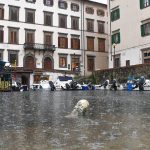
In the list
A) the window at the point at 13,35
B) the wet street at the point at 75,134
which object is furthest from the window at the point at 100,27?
the wet street at the point at 75,134

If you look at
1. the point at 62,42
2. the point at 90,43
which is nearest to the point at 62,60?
the point at 62,42

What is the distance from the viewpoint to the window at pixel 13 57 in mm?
55094

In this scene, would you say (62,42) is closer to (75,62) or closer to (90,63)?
(75,62)

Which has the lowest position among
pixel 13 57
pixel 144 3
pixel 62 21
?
pixel 13 57

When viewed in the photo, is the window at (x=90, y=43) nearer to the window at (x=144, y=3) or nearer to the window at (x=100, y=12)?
the window at (x=100, y=12)

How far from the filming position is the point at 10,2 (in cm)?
5597

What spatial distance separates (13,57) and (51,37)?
7.88m

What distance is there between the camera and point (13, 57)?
182 feet

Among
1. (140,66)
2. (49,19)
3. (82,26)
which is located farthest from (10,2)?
(140,66)

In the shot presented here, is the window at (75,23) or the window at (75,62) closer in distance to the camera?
the window at (75,62)

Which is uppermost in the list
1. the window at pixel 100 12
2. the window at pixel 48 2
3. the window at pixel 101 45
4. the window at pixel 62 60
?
the window at pixel 48 2

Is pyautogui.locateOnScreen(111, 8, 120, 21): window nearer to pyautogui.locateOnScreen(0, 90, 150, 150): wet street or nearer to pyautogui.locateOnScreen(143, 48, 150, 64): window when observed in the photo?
pyautogui.locateOnScreen(143, 48, 150, 64): window

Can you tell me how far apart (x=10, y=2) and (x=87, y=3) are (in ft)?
48.6

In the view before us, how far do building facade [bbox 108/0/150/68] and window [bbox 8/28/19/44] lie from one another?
15317 millimetres
